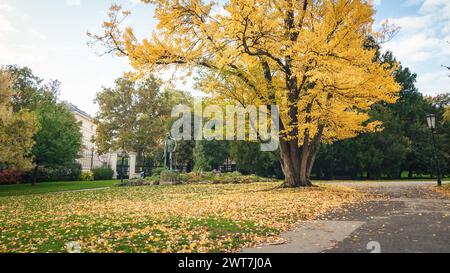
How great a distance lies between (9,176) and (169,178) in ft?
44.4

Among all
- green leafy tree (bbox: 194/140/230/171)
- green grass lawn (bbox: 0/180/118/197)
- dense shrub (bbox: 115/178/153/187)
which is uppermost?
green leafy tree (bbox: 194/140/230/171)

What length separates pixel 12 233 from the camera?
6727 mm

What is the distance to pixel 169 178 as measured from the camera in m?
24.9

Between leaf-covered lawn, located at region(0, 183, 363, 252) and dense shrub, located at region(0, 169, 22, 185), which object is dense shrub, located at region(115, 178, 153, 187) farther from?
leaf-covered lawn, located at region(0, 183, 363, 252)

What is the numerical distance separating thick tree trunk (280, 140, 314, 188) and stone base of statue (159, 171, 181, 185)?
10.2 metres

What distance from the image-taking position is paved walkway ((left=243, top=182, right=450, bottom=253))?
4.84 m

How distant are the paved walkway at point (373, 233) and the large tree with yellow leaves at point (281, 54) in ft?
21.5

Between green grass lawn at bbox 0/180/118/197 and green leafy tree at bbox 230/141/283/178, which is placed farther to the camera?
green leafy tree at bbox 230/141/283/178

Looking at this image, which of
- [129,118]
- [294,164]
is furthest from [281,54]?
[129,118]

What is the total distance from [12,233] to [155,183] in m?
18.3

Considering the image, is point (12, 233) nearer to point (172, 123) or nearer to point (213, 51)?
point (213, 51)

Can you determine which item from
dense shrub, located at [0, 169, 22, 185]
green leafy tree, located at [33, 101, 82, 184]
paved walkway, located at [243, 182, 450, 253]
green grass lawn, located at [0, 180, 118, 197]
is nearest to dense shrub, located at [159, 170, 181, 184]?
green grass lawn, located at [0, 180, 118, 197]

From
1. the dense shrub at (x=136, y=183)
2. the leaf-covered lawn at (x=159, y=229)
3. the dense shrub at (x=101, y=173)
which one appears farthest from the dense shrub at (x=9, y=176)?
the leaf-covered lawn at (x=159, y=229)

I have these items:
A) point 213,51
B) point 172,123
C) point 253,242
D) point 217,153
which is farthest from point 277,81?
point 172,123
